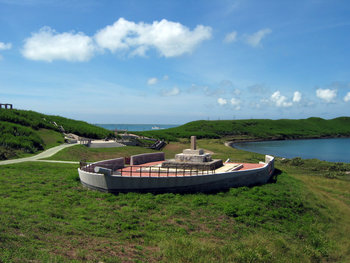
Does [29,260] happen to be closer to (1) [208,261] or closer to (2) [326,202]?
(1) [208,261]

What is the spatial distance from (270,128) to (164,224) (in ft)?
509

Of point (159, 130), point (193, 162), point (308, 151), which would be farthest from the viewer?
point (159, 130)

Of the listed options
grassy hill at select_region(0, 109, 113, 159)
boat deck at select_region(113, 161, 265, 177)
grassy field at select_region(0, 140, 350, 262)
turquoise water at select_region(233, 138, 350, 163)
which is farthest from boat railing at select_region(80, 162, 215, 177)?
turquoise water at select_region(233, 138, 350, 163)

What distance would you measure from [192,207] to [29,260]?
9.34 meters

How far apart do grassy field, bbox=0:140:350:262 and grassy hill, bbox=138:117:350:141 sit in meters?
86.0

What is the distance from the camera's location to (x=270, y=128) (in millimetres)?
157000

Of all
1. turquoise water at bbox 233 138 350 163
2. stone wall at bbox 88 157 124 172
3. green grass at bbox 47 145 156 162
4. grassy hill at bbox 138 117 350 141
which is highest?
grassy hill at bbox 138 117 350 141

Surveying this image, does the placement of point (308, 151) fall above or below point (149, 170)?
below

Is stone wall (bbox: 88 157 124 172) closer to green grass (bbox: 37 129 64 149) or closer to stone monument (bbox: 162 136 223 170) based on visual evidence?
stone monument (bbox: 162 136 223 170)

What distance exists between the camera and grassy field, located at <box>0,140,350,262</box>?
991cm

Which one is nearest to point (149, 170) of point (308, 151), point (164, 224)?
point (164, 224)

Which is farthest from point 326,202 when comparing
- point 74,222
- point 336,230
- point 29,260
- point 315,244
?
point 29,260

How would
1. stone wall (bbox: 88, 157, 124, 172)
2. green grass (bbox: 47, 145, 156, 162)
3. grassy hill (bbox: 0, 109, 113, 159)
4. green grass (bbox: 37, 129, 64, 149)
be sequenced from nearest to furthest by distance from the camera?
stone wall (bbox: 88, 157, 124, 172)
green grass (bbox: 47, 145, 156, 162)
grassy hill (bbox: 0, 109, 113, 159)
green grass (bbox: 37, 129, 64, 149)

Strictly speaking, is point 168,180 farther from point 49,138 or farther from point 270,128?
point 270,128
